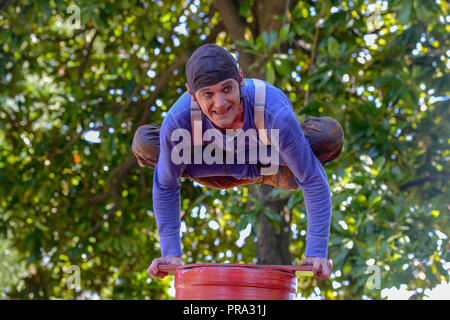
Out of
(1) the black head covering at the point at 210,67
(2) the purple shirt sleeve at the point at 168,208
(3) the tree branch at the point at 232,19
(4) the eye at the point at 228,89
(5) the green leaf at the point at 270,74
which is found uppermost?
(3) the tree branch at the point at 232,19

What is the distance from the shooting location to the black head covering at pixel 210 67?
65.4 inches

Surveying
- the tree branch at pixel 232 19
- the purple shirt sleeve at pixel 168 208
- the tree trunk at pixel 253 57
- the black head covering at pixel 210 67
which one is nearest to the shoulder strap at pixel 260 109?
the black head covering at pixel 210 67

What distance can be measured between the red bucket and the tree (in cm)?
152

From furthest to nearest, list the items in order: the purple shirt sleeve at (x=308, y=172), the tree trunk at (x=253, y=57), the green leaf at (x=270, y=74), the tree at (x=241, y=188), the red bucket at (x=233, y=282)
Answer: the tree trunk at (x=253, y=57)
the tree at (x=241, y=188)
the green leaf at (x=270, y=74)
the purple shirt sleeve at (x=308, y=172)
the red bucket at (x=233, y=282)

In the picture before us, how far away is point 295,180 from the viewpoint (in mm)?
2033

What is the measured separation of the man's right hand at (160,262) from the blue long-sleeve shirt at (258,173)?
27 mm

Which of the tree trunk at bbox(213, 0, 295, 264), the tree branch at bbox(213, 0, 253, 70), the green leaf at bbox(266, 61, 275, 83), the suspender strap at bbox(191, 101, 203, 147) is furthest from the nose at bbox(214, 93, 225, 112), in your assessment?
the tree branch at bbox(213, 0, 253, 70)

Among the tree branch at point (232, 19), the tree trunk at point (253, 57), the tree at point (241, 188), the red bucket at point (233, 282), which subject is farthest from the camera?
the tree branch at point (232, 19)

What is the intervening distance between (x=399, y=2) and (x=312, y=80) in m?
0.60

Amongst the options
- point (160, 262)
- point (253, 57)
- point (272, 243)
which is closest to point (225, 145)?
point (160, 262)

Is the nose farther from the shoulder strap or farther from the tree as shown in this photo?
the tree

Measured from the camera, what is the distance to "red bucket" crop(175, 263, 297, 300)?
1.62 metres

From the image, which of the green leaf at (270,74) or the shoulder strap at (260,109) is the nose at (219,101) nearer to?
the shoulder strap at (260,109)
